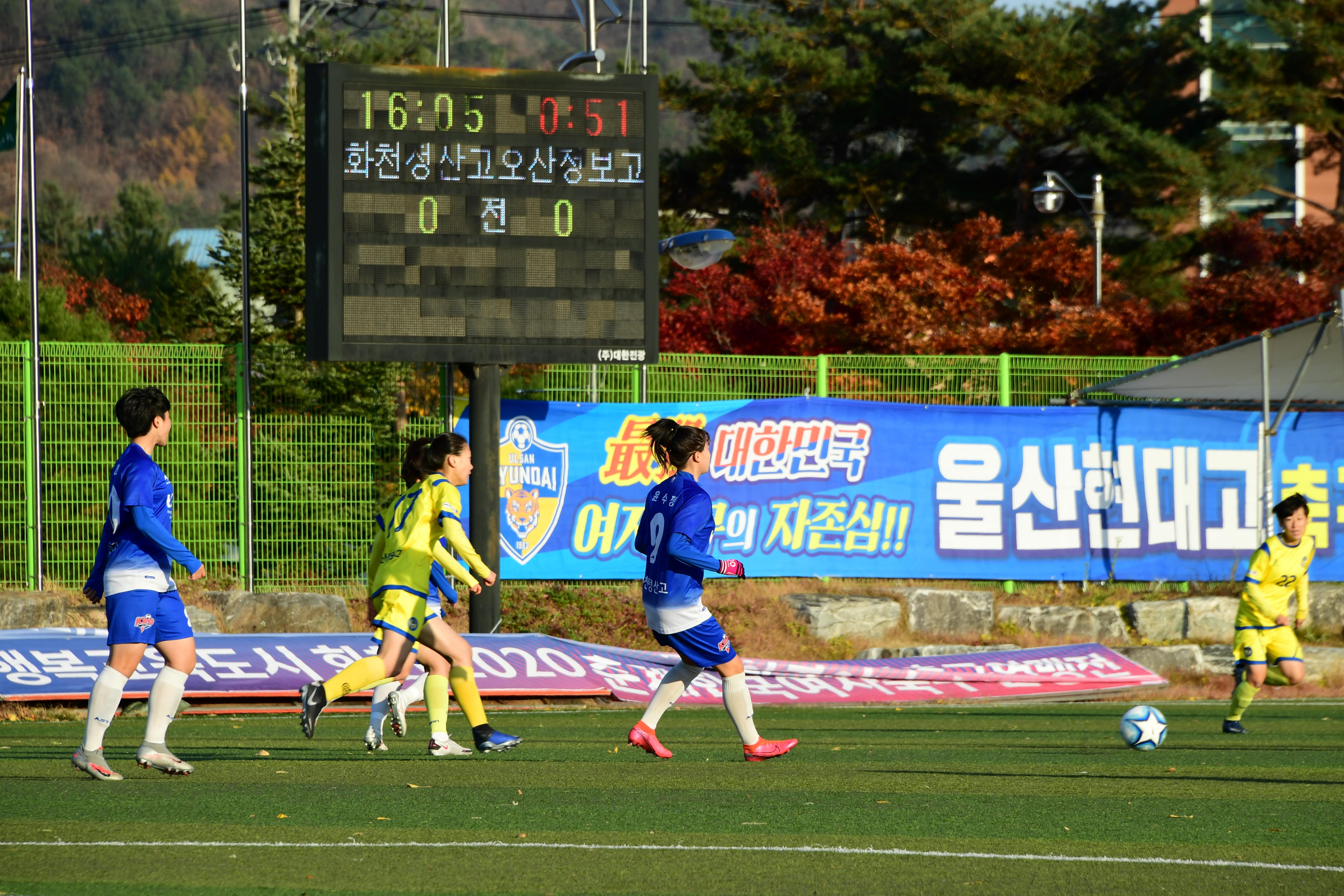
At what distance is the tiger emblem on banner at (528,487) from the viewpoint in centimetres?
1530

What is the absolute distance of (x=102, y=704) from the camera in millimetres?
7270

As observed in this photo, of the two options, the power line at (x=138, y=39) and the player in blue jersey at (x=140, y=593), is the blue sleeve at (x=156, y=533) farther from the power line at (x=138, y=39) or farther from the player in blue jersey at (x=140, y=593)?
the power line at (x=138, y=39)

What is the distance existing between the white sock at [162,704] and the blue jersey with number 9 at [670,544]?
2.50 m

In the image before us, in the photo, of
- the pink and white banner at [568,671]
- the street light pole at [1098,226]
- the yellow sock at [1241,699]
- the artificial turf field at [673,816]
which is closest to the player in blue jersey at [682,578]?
the artificial turf field at [673,816]

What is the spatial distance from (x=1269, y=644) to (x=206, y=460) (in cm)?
1039

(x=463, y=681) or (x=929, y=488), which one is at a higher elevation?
(x=929, y=488)

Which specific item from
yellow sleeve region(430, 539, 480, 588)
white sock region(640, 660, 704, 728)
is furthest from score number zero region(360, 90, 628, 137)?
white sock region(640, 660, 704, 728)

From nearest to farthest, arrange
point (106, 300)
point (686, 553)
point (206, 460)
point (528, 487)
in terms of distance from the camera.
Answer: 1. point (686, 553)
2. point (206, 460)
3. point (528, 487)
4. point (106, 300)

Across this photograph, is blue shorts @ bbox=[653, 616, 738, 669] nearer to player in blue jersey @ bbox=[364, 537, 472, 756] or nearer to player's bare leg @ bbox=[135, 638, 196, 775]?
player in blue jersey @ bbox=[364, 537, 472, 756]

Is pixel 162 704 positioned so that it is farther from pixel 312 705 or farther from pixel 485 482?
pixel 485 482

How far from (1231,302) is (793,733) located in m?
15.2

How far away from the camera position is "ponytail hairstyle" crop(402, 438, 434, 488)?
855 cm

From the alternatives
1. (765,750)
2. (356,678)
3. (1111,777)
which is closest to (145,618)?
(356,678)

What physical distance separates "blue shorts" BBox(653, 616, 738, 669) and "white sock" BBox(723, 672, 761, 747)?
145 mm
